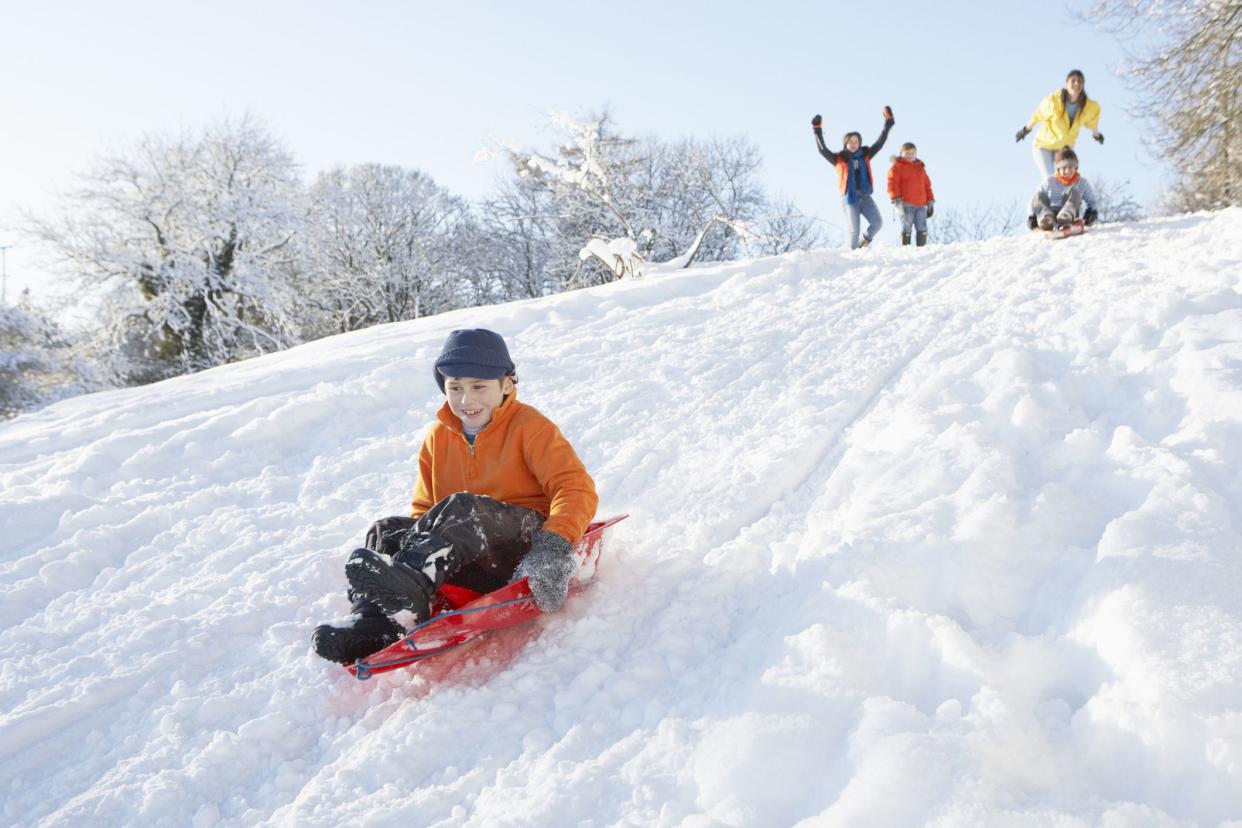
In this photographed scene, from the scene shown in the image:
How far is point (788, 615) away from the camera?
238 cm

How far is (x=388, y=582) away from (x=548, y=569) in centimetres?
46

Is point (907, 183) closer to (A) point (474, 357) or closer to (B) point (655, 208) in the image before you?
(A) point (474, 357)

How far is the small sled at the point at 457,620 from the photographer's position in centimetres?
234

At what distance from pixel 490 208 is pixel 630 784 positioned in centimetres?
2763

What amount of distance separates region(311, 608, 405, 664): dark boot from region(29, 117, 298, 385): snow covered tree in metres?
17.9

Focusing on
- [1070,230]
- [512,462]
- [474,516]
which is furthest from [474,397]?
[1070,230]

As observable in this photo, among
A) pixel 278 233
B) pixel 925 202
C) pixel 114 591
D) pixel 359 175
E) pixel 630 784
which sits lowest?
pixel 630 784

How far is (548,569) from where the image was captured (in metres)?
2.47

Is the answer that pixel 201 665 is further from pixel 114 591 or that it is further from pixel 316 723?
pixel 114 591

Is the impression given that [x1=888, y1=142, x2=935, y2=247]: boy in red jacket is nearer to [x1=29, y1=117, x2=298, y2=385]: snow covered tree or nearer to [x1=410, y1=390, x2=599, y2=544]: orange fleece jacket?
[x1=410, y1=390, x2=599, y2=544]: orange fleece jacket

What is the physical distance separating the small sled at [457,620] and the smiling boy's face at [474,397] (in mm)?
Answer: 545

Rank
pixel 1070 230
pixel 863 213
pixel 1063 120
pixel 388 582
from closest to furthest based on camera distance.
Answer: pixel 388 582
pixel 1070 230
pixel 1063 120
pixel 863 213

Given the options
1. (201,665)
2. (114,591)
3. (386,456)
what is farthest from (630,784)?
(386,456)

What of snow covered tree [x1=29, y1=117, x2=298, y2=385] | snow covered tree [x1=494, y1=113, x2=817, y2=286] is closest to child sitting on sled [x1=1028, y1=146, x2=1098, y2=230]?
snow covered tree [x1=494, y1=113, x2=817, y2=286]
